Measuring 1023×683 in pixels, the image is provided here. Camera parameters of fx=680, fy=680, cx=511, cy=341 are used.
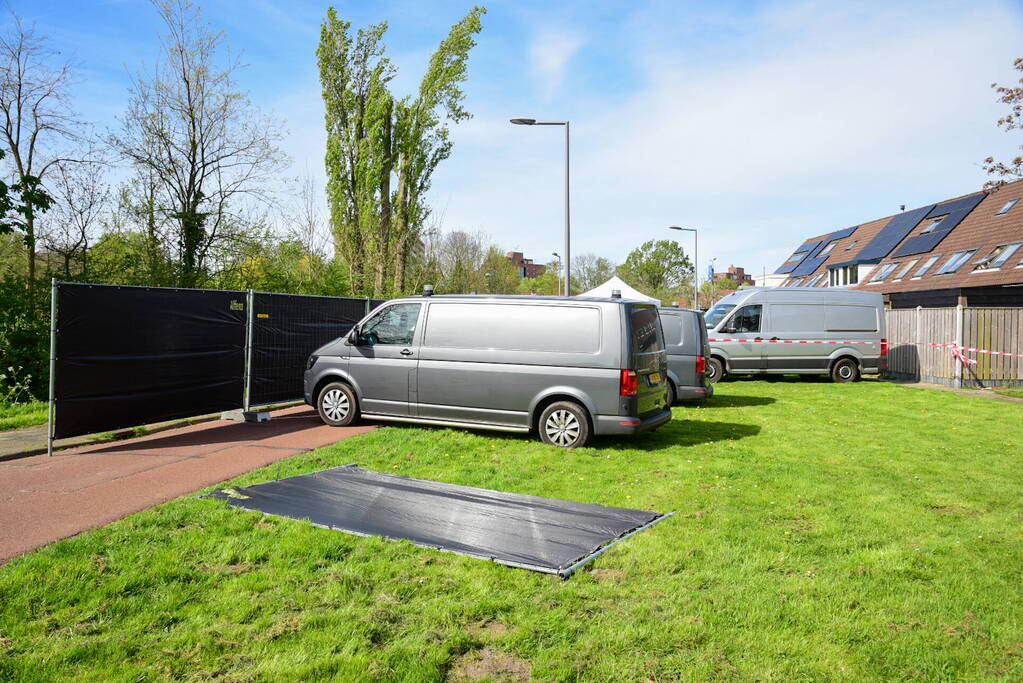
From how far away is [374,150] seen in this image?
24969 mm

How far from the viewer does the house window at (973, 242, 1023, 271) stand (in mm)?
24516

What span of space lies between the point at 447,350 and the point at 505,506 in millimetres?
3758

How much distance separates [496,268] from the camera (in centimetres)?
5953

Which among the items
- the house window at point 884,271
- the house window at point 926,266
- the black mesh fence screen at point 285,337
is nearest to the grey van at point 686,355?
the black mesh fence screen at point 285,337

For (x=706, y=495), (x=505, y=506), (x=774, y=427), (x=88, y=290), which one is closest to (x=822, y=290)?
(x=774, y=427)

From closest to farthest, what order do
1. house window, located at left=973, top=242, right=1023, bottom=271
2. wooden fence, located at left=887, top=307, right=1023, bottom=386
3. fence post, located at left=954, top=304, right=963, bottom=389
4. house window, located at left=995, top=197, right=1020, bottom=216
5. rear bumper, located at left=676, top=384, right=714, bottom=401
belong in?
rear bumper, located at left=676, top=384, right=714, bottom=401 → wooden fence, located at left=887, top=307, right=1023, bottom=386 → fence post, located at left=954, top=304, right=963, bottom=389 → house window, located at left=973, top=242, right=1023, bottom=271 → house window, located at left=995, top=197, right=1020, bottom=216

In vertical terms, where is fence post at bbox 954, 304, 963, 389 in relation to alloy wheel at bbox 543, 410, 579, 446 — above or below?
above

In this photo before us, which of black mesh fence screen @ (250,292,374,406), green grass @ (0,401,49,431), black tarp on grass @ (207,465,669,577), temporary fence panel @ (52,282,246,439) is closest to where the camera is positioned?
black tarp on grass @ (207,465,669,577)

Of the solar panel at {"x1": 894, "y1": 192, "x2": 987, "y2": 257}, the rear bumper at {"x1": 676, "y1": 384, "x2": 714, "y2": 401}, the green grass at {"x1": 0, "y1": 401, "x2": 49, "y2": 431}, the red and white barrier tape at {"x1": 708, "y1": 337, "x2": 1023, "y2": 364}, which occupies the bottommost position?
the green grass at {"x1": 0, "y1": 401, "x2": 49, "y2": 431}

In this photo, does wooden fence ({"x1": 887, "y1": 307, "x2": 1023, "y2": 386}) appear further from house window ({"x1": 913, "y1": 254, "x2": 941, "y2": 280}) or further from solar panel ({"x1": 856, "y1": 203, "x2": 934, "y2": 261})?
solar panel ({"x1": 856, "y1": 203, "x2": 934, "y2": 261})

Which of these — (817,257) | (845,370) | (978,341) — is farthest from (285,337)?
(817,257)

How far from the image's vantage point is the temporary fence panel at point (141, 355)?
7.80m

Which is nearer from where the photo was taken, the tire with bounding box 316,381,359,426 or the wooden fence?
the tire with bounding box 316,381,359,426

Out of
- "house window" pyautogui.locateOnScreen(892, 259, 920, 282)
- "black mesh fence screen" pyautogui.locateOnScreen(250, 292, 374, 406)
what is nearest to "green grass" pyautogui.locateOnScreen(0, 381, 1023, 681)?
"black mesh fence screen" pyautogui.locateOnScreen(250, 292, 374, 406)
